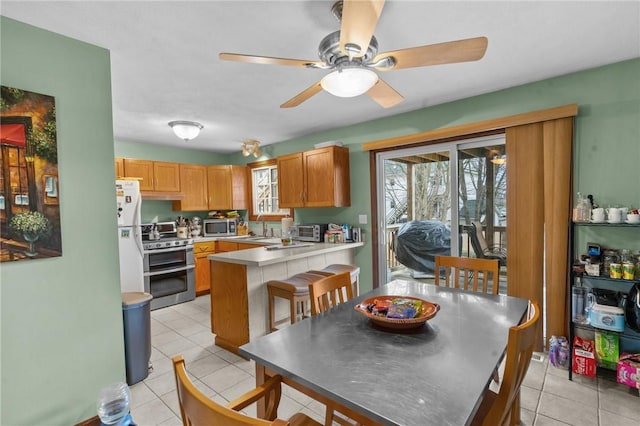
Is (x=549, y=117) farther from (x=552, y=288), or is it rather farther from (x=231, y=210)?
(x=231, y=210)

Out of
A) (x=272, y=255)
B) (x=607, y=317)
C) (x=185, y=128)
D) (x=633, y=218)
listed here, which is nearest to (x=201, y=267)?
(x=185, y=128)

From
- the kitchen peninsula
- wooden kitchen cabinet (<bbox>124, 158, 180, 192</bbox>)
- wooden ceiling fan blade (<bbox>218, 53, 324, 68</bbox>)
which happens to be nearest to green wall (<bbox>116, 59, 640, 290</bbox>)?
wooden ceiling fan blade (<bbox>218, 53, 324, 68</bbox>)

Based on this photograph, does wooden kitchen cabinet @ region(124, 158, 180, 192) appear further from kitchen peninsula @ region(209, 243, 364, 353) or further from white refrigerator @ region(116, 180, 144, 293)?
kitchen peninsula @ region(209, 243, 364, 353)

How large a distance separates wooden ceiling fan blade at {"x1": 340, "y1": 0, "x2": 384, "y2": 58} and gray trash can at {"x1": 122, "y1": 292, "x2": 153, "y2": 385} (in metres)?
2.40

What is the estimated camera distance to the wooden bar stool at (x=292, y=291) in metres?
2.59

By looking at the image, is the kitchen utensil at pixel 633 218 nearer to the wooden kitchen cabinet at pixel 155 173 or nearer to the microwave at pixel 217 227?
the microwave at pixel 217 227

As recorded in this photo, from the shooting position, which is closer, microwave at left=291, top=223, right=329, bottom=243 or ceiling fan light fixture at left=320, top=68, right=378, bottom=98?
ceiling fan light fixture at left=320, top=68, right=378, bottom=98

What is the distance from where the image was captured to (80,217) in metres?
1.89

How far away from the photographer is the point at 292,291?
261cm

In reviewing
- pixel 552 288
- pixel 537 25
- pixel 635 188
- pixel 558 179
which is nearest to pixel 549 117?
pixel 558 179

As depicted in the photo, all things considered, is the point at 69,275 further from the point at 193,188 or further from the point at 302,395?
the point at 193,188

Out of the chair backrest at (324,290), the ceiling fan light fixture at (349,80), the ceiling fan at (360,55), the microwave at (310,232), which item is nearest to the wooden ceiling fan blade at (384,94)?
the ceiling fan at (360,55)

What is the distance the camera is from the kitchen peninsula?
2.70 metres

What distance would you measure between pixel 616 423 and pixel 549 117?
2207mm
